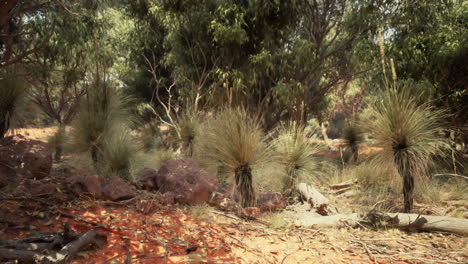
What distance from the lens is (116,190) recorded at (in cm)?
336

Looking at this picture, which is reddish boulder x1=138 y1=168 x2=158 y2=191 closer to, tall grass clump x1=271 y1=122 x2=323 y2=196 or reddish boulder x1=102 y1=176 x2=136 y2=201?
reddish boulder x1=102 y1=176 x2=136 y2=201

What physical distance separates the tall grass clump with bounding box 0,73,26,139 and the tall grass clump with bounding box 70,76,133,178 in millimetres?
744

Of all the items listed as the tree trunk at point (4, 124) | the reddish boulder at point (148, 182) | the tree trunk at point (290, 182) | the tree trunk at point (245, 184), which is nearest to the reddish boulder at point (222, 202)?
the tree trunk at point (245, 184)

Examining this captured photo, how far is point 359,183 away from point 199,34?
576cm

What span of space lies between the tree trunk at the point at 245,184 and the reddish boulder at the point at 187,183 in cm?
46

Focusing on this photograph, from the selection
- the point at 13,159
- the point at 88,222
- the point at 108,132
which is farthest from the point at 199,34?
the point at 88,222

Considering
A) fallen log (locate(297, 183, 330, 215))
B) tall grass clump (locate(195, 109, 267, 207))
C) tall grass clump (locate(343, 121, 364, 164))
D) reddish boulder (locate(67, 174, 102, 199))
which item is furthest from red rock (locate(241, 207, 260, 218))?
tall grass clump (locate(343, 121, 364, 164))

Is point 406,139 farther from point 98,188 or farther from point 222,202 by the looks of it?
point 98,188

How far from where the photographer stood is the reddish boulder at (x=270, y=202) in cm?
431

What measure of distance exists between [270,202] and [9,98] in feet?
12.2

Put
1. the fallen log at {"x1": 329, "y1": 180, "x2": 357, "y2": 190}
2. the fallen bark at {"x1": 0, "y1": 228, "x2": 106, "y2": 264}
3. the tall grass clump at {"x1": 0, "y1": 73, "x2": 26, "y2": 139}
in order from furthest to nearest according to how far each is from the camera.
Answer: the fallen log at {"x1": 329, "y1": 180, "x2": 357, "y2": 190} < the tall grass clump at {"x1": 0, "y1": 73, "x2": 26, "y2": 139} < the fallen bark at {"x1": 0, "y1": 228, "x2": 106, "y2": 264}

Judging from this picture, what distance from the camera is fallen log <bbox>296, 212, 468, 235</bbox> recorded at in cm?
334

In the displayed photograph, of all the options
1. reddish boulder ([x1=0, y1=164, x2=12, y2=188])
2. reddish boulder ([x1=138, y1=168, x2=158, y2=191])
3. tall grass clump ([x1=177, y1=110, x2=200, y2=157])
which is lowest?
reddish boulder ([x1=138, y1=168, x2=158, y2=191])

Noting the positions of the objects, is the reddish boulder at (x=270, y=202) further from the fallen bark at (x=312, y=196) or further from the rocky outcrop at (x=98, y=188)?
the rocky outcrop at (x=98, y=188)
